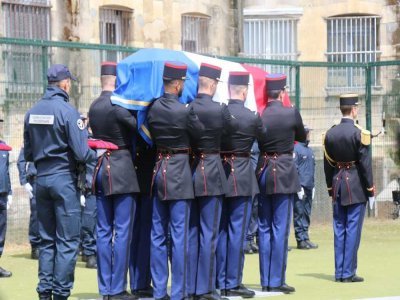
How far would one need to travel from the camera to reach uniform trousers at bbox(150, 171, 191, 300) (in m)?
10.8

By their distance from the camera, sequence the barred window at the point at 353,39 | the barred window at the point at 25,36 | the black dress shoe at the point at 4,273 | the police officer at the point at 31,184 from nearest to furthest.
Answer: the black dress shoe at the point at 4,273, the police officer at the point at 31,184, the barred window at the point at 25,36, the barred window at the point at 353,39

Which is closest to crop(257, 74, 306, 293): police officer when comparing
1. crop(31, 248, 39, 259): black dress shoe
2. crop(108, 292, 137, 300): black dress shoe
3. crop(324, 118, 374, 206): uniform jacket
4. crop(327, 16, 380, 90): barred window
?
crop(324, 118, 374, 206): uniform jacket

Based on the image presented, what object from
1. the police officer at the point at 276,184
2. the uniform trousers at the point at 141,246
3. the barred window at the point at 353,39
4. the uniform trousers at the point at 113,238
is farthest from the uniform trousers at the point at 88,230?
the barred window at the point at 353,39

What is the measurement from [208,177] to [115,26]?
11.2 metres

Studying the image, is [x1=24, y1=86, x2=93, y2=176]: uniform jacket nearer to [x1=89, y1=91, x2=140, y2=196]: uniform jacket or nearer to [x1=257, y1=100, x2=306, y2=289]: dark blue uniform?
[x1=89, y1=91, x2=140, y2=196]: uniform jacket

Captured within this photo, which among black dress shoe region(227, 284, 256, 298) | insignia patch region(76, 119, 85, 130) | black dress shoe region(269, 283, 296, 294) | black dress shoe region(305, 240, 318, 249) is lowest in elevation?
black dress shoe region(305, 240, 318, 249)

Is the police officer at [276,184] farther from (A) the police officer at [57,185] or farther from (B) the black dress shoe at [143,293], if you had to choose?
(A) the police officer at [57,185]

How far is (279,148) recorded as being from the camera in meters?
12.1

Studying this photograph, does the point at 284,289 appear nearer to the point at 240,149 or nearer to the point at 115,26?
the point at 240,149

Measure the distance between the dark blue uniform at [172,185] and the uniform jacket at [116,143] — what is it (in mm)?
302

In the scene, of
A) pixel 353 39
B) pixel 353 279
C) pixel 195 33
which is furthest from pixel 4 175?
pixel 353 39

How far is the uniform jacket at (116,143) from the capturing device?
36.1 ft

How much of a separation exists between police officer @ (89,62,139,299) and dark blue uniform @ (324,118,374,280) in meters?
2.75

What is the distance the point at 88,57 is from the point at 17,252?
343 cm
